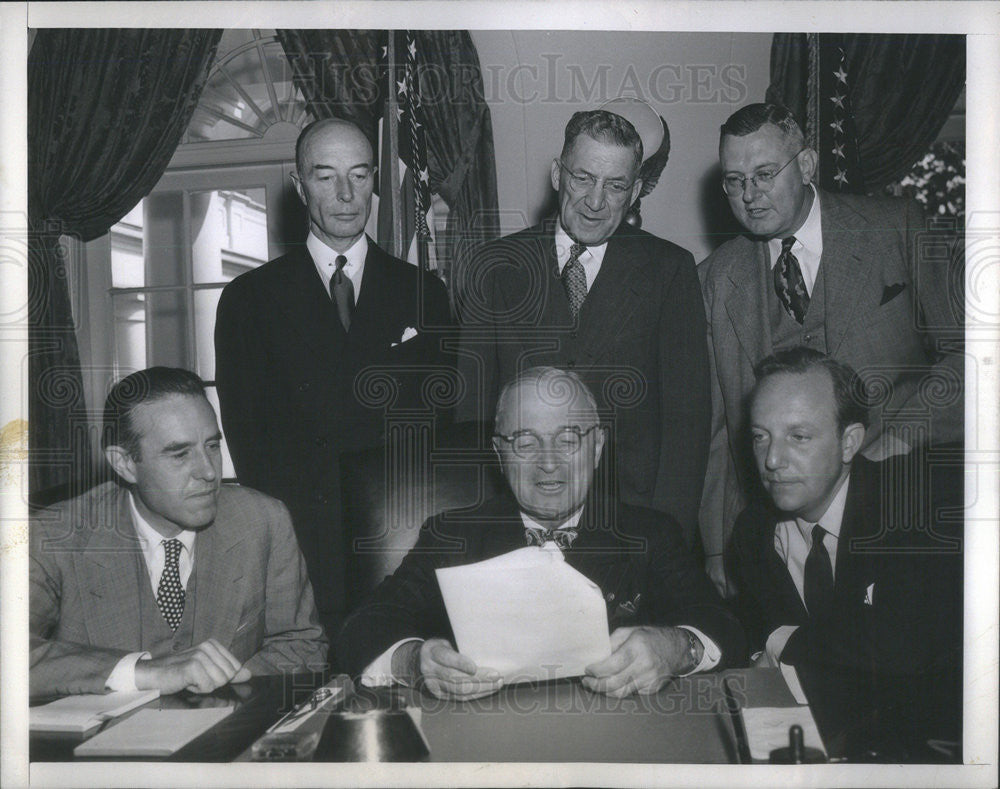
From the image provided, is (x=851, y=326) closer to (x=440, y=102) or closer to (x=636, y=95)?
(x=636, y=95)

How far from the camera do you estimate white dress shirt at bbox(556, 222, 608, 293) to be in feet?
9.06

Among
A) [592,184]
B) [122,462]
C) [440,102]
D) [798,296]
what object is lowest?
[122,462]

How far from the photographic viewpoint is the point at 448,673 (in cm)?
257

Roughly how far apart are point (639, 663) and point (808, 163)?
151cm

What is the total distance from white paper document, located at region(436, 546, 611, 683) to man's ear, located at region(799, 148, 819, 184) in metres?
1.33

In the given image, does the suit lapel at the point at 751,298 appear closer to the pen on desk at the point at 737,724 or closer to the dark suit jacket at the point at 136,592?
the pen on desk at the point at 737,724

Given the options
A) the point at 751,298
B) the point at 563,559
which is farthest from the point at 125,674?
the point at 751,298

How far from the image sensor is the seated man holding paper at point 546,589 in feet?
8.57

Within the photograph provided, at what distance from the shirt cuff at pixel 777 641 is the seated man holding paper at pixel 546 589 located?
9 cm

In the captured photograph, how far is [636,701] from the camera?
2.61 metres

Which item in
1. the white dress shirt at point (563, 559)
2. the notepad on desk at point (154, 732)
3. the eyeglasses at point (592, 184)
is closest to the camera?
the notepad on desk at point (154, 732)

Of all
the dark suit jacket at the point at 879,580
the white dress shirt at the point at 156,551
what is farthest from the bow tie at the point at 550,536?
the white dress shirt at the point at 156,551

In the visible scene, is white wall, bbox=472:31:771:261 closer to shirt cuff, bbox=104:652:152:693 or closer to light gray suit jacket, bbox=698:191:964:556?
light gray suit jacket, bbox=698:191:964:556

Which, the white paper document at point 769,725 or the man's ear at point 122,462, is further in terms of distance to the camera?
the man's ear at point 122,462
